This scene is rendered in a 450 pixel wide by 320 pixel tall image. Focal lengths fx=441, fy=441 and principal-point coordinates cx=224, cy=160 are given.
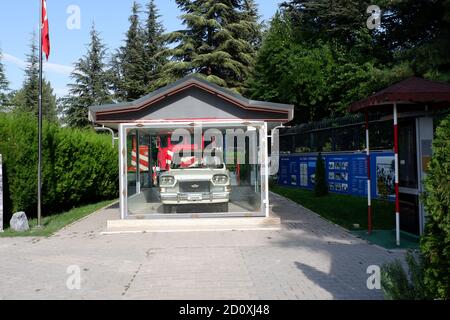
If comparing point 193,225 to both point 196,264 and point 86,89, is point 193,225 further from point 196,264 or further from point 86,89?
point 86,89

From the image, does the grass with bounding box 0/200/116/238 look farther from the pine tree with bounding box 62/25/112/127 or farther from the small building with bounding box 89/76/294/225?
the pine tree with bounding box 62/25/112/127

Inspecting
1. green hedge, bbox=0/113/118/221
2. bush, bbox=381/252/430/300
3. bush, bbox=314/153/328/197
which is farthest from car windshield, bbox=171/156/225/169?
bush, bbox=381/252/430/300

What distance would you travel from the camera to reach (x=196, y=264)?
6.93 metres

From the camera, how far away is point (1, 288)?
5.84m

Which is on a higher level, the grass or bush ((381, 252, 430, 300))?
bush ((381, 252, 430, 300))

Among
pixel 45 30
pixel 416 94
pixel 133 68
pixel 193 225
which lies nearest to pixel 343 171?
pixel 193 225

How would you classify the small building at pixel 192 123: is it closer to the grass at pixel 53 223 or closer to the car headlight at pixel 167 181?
the car headlight at pixel 167 181

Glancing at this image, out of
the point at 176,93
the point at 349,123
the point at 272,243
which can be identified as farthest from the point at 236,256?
the point at 349,123

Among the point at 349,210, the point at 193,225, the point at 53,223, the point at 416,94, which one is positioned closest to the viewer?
the point at 416,94

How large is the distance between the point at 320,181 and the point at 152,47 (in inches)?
1216

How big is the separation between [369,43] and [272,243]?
58.3 feet

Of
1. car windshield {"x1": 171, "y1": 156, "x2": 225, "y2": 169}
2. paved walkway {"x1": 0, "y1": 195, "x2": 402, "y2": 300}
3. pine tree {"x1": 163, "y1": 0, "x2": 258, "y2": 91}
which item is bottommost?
paved walkway {"x1": 0, "y1": 195, "x2": 402, "y2": 300}

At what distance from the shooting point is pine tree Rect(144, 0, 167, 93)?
41.3 meters

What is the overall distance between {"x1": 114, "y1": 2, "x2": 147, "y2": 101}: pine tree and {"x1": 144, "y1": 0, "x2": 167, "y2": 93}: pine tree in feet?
1.29
